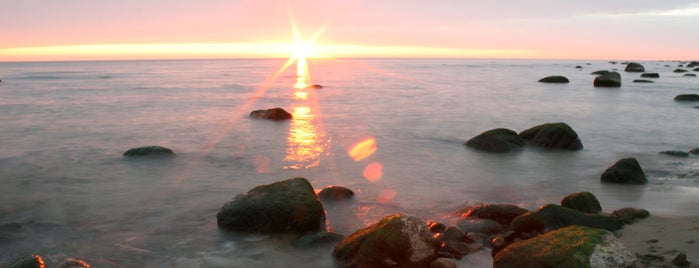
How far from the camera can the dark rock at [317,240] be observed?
6626 mm

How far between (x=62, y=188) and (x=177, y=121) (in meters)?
10.5

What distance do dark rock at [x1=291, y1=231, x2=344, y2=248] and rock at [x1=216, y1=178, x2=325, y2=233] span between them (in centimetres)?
42

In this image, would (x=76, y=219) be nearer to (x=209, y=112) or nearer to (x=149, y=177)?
(x=149, y=177)

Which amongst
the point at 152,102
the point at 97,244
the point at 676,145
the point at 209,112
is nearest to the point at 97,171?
the point at 97,244

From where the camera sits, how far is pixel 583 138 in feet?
51.9

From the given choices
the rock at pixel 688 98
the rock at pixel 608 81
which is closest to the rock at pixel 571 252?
the rock at pixel 688 98

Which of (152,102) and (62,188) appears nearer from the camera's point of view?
(62,188)

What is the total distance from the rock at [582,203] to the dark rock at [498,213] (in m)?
0.76

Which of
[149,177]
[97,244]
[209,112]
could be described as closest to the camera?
[97,244]

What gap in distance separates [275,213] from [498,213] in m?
3.19

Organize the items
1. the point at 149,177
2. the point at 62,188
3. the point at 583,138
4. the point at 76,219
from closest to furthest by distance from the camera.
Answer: the point at 76,219 < the point at 62,188 < the point at 149,177 < the point at 583,138

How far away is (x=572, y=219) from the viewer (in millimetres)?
6977

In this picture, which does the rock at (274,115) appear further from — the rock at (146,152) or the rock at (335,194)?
the rock at (335,194)

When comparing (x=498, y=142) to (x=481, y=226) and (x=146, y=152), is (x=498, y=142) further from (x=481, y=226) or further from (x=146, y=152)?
Answer: (x=146, y=152)
